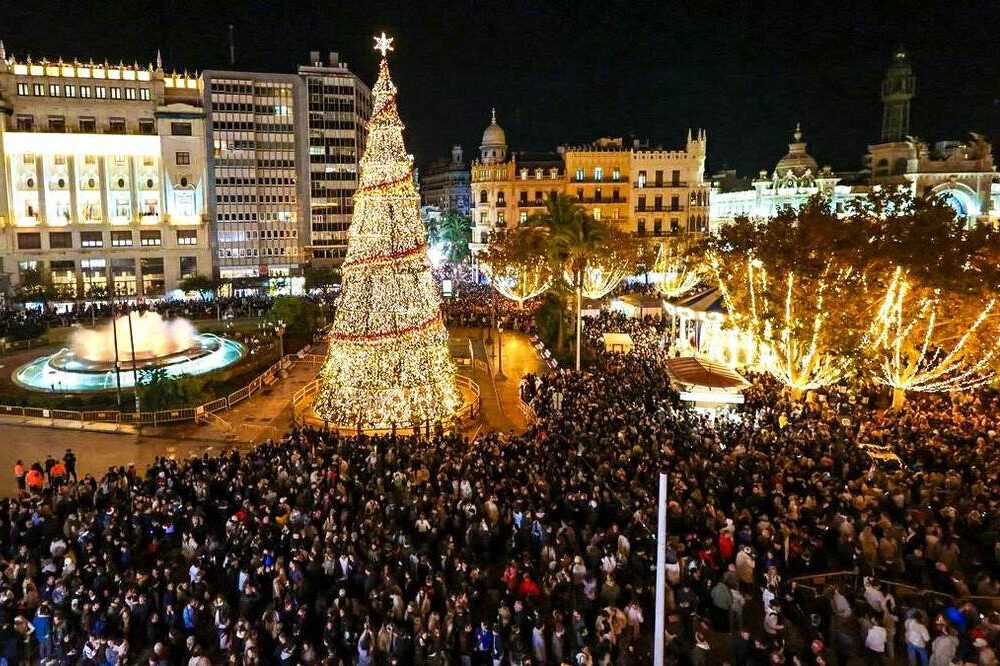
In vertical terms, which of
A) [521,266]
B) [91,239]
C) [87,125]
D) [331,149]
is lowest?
[521,266]

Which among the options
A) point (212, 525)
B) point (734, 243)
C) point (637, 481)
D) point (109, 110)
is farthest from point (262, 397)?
point (109, 110)

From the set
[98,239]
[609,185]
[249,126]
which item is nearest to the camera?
[98,239]

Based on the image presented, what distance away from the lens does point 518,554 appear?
1402cm

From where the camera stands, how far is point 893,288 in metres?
23.3

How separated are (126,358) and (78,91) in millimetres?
51734

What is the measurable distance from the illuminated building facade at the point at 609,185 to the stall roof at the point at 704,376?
50.6 m

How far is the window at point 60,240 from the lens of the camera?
→ 236ft

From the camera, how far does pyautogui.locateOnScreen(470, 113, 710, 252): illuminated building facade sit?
74188 millimetres

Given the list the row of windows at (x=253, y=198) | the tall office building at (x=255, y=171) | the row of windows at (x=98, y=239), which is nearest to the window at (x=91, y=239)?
the row of windows at (x=98, y=239)

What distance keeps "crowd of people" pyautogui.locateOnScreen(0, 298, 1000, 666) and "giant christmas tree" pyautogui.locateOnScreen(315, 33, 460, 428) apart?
4271 millimetres

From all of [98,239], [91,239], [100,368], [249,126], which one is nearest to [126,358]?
[100,368]

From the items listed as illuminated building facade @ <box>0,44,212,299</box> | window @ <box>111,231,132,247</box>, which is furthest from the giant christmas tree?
window @ <box>111,231,132,247</box>

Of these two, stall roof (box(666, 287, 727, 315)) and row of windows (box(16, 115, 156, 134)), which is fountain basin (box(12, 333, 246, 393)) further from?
row of windows (box(16, 115, 156, 134))

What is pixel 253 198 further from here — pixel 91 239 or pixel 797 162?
pixel 797 162
